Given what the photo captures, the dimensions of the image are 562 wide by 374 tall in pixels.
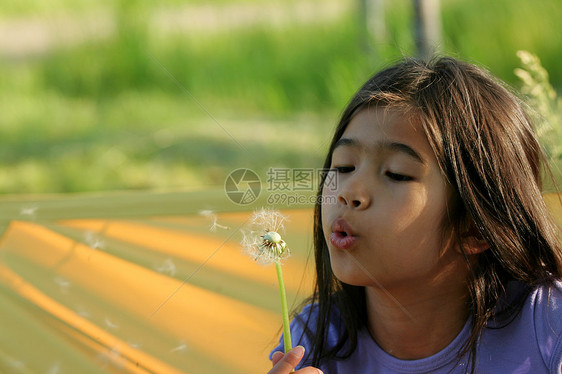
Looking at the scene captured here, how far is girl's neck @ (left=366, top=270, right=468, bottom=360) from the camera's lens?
1.20 metres

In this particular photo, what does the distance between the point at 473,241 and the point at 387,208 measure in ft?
0.60

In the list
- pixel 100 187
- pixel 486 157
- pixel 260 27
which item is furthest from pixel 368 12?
pixel 486 157

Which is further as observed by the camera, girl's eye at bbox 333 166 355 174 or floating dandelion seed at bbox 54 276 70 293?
floating dandelion seed at bbox 54 276 70 293

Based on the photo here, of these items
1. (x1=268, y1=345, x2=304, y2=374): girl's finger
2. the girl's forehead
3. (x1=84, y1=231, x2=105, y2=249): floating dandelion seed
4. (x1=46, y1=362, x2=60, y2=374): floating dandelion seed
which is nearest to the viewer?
(x1=268, y1=345, x2=304, y2=374): girl's finger

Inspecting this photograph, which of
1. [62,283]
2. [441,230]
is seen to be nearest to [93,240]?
[62,283]

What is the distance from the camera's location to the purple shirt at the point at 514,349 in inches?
44.1

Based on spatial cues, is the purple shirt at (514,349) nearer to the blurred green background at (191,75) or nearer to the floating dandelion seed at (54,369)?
the floating dandelion seed at (54,369)

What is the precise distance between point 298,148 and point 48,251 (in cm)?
210

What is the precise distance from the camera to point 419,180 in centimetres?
113

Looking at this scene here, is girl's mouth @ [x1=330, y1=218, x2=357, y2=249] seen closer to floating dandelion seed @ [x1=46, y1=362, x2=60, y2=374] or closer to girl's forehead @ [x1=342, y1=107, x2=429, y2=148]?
girl's forehead @ [x1=342, y1=107, x2=429, y2=148]

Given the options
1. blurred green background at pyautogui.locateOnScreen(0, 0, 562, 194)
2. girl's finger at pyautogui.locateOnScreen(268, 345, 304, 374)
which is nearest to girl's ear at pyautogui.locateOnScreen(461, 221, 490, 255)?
girl's finger at pyautogui.locateOnScreen(268, 345, 304, 374)

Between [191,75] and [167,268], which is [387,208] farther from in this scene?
[191,75]

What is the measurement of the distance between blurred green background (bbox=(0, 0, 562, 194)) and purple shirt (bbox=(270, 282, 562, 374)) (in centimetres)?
232

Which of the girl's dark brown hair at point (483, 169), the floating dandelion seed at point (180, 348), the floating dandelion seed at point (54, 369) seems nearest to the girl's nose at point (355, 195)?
→ the girl's dark brown hair at point (483, 169)
